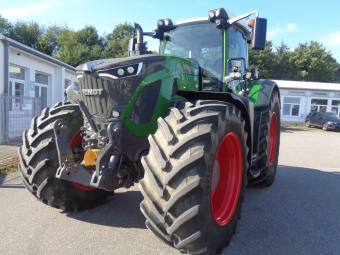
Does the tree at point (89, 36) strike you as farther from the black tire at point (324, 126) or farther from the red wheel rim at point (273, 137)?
the red wheel rim at point (273, 137)

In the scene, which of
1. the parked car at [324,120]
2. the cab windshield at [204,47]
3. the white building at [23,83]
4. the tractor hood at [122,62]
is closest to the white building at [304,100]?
the parked car at [324,120]

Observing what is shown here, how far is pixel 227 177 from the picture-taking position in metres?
2.89

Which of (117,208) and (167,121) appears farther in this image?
(117,208)

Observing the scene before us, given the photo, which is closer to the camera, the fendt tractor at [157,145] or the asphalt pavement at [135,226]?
the fendt tractor at [157,145]

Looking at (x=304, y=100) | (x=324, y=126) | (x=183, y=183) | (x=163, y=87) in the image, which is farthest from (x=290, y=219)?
(x=304, y=100)

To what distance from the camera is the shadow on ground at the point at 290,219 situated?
8.42ft

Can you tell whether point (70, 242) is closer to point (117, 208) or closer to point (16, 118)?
point (117, 208)

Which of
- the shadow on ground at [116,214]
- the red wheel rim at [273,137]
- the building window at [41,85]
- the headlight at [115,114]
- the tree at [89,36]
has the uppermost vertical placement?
the tree at [89,36]

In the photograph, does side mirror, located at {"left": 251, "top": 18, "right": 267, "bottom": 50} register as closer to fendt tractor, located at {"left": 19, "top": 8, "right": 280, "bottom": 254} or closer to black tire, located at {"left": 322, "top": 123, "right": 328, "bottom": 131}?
fendt tractor, located at {"left": 19, "top": 8, "right": 280, "bottom": 254}

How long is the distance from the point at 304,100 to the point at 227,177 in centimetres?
2748

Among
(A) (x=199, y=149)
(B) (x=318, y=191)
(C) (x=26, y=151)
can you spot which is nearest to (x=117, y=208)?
(C) (x=26, y=151)

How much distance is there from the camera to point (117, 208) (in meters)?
3.39

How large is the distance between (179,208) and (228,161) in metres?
1.06

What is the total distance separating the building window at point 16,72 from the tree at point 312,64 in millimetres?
37989
